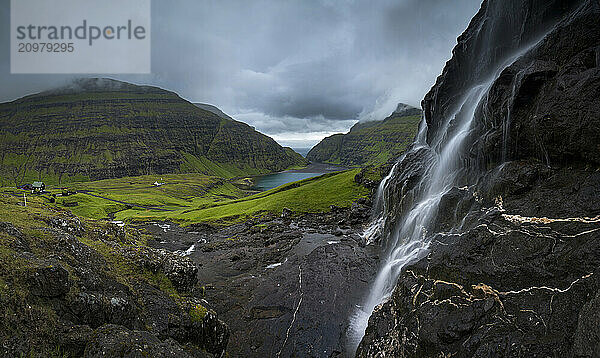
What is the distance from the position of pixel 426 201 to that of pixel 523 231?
17725 mm

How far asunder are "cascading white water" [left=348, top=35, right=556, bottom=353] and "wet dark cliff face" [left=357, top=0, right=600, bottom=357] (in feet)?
7.28

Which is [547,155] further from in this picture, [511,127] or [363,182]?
[363,182]

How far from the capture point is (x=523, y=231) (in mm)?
17000

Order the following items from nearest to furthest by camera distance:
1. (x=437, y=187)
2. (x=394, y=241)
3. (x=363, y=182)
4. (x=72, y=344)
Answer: (x=72, y=344), (x=437, y=187), (x=394, y=241), (x=363, y=182)

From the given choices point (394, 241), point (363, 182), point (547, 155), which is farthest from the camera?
point (363, 182)

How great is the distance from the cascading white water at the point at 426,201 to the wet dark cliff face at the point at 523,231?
2.22m

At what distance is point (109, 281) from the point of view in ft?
56.8

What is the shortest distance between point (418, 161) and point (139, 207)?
131 m

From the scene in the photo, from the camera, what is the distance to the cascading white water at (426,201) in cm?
2838

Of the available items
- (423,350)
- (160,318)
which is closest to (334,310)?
(423,350)

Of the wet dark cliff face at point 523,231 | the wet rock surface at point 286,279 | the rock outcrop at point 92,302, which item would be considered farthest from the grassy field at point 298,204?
the rock outcrop at point 92,302

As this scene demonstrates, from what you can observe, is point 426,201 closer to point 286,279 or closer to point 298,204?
point 286,279

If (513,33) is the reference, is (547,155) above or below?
below

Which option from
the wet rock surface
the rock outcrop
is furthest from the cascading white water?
the rock outcrop
